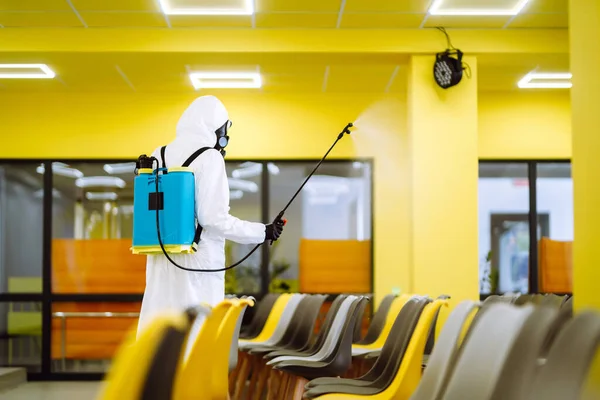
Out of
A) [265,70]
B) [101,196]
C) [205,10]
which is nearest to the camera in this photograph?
[205,10]

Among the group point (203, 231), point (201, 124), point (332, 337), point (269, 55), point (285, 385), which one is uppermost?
point (269, 55)

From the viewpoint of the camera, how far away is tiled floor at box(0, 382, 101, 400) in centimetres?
641

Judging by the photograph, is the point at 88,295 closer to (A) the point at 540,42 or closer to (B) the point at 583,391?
(A) the point at 540,42

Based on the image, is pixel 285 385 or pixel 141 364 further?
pixel 285 385

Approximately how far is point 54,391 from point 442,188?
11.9 ft

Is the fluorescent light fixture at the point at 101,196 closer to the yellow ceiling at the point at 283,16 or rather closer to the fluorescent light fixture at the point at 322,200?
the fluorescent light fixture at the point at 322,200

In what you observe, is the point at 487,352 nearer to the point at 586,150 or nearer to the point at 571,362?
the point at 571,362

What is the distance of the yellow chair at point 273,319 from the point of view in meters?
5.82

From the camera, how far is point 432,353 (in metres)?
1.85

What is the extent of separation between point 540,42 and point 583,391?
200 inches

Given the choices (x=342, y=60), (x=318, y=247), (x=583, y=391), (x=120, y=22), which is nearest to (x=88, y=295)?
(x=318, y=247)

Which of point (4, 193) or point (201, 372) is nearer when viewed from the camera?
point (201, 372)

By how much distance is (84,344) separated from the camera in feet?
24.9

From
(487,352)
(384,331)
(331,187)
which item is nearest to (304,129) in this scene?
(331,187)
